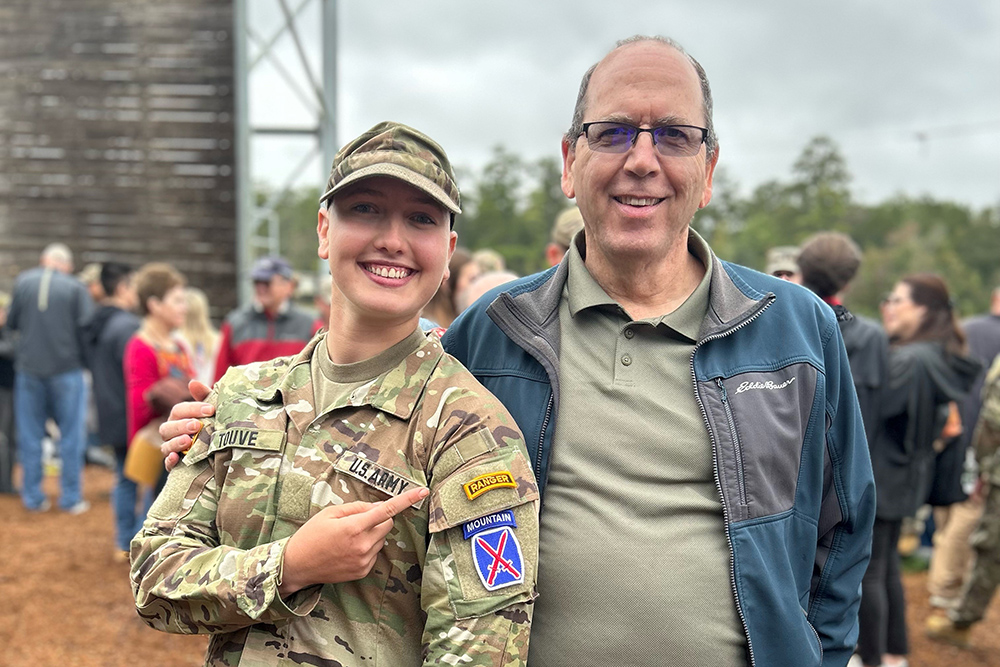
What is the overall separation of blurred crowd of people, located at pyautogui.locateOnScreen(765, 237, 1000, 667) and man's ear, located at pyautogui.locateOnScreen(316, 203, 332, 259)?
2412mm

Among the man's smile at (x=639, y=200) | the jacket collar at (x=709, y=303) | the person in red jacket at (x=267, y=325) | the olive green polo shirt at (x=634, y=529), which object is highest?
the man's smile at (x=639, y=200)

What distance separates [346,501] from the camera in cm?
167

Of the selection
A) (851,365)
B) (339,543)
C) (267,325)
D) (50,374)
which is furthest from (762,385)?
(50,374)

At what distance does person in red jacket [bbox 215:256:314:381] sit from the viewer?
5965mm

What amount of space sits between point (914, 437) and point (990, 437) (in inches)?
40.1

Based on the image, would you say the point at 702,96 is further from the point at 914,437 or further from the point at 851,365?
the point at 914,437

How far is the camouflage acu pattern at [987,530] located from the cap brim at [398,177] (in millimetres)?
5027

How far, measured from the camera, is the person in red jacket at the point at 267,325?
5.96 meters

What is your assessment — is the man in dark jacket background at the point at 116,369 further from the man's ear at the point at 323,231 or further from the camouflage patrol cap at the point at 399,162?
the camouflage patrol cap at the point at 399,162

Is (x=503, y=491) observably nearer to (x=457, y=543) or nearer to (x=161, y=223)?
(x=457, y=543)

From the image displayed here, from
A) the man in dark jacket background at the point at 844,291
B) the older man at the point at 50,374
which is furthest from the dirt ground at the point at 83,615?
the man in dark jacket background at the point at 844,291

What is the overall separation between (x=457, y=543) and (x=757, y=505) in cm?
67

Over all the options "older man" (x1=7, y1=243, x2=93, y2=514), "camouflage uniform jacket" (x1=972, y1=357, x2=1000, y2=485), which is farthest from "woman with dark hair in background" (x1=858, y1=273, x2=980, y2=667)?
"older man" (x1=7, y1=243, x2=93, y2=514)

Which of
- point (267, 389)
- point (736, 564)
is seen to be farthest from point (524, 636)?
point (267, 389)
